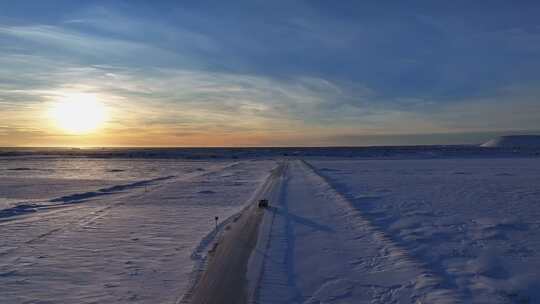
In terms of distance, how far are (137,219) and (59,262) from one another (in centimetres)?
661

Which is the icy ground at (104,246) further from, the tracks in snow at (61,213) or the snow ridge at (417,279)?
the snow ridge at (417,279)

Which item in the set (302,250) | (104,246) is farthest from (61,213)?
(302,250)

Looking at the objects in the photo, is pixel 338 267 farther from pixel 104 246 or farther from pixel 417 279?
pixel 104 246

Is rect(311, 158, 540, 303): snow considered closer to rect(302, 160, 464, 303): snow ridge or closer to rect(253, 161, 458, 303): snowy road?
rect(302, 160, 464, 303): snow ridge

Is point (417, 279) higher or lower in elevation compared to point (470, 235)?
lower

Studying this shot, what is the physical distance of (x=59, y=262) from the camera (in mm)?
10938

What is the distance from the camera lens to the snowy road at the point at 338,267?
8422 mm

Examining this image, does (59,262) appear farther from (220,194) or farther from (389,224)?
(220,194)

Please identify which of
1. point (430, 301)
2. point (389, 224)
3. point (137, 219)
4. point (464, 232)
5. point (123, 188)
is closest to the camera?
point (430, 301)

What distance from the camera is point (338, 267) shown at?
1032 cm

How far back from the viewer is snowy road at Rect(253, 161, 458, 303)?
842 cm

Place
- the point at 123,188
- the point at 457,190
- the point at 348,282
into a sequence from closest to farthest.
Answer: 1. the point at 348,282
2. the point at 457,190
3. the point at 123,188

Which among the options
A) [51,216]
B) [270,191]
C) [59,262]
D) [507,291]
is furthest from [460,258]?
[270,191]

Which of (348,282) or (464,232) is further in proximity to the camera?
(464,232)
